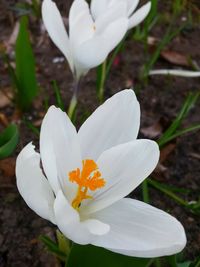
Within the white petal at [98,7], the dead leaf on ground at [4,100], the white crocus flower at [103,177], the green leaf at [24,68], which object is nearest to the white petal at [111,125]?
the white crocus flower at [103,177]

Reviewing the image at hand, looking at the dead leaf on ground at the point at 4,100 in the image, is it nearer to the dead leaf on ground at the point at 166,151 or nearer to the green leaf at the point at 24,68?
the green leaf at the point at 24,68

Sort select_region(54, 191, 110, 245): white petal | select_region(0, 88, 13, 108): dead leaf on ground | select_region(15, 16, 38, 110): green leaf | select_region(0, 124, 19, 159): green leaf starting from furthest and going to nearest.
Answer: select_region(0, 88, 13, 108): dead leaf on ground < select_region(15, 16, 38, 110): green leaf < select_region(0, 124, 19, 159): green leaf < select_region(54, 191, 110, 245): white petal

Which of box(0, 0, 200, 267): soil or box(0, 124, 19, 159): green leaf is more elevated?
box(0, 124, 19, 159): green leaf

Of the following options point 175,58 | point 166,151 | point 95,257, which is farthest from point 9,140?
point 175,58

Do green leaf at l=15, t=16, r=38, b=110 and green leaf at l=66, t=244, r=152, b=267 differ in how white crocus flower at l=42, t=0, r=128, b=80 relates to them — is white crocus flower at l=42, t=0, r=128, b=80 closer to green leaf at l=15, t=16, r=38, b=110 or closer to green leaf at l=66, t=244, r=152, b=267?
green leaf at l=15, t=16, r=38, b=110

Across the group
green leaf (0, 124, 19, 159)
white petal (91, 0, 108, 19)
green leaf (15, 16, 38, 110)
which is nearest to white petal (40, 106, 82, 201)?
green leaf (0, 124, 19, 159)

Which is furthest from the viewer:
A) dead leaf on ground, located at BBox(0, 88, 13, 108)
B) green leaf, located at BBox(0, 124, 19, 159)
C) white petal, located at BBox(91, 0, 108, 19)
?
dead leaf on ground, located at BBox(0, 88, 13, 108)
